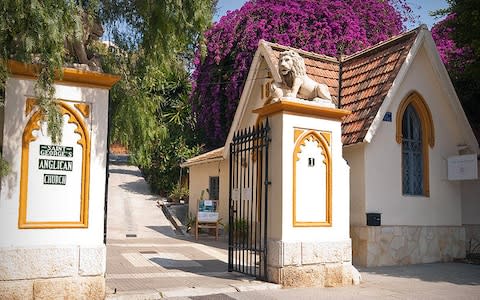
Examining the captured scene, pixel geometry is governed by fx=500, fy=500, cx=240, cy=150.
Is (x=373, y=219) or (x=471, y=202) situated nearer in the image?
(x=373, y=219)

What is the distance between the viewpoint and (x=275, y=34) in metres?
20.0

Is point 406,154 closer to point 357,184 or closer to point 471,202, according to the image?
point 357,184

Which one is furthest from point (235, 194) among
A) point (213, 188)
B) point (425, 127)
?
point (213, 188)

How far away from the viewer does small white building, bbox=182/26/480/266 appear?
1198 cm

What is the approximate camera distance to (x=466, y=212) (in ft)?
45.0

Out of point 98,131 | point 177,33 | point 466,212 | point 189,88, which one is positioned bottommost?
point 466,212

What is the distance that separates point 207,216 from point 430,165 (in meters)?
7.31

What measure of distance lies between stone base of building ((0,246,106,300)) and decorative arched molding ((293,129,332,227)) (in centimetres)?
344

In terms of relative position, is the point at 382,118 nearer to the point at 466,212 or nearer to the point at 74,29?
the point at 466,212

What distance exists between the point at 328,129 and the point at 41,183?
509cm

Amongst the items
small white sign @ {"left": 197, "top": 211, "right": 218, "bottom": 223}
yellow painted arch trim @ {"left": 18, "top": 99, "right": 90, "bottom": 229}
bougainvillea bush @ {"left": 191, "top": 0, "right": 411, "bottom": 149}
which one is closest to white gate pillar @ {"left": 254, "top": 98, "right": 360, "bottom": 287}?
yellow painted arch trim @ {"left": 18, "top": 99, "right": 90, "bottom": 229}

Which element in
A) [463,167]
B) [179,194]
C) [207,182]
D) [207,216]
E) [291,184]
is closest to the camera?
[291,184]

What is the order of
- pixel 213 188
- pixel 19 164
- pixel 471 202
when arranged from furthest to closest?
pixel 213 188
pixel 471 202
pixel 19 164

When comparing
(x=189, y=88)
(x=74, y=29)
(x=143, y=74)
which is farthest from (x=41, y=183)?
(x=189, y=88)
